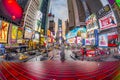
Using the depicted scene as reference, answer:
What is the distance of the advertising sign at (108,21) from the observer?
0.90 m

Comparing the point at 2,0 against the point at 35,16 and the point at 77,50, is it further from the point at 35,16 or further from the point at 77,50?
the point at 77,50

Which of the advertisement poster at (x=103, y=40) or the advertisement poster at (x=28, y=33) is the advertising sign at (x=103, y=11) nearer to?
the advertisement poster at (x=103, y=40)

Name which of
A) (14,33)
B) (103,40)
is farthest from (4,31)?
(103,40)

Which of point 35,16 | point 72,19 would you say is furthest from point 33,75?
point 72,19

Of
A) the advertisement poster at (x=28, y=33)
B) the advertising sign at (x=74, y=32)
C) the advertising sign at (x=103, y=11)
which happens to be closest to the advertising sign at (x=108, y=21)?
the advertising sign at (x=103, y=11)

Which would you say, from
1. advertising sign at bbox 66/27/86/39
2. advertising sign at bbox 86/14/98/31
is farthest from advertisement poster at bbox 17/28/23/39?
advertising sign at bbox 86/14/98/31

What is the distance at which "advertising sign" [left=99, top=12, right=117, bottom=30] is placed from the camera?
35.3 inches

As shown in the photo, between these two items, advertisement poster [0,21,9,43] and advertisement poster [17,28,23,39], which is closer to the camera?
advertisement poster [0,21,9,43]

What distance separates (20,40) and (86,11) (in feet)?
2.17

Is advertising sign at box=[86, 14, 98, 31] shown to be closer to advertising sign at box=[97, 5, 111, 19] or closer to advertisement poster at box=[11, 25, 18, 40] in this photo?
advertising sign at box=[97, 5, 111, 19]

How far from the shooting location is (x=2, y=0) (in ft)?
3.06

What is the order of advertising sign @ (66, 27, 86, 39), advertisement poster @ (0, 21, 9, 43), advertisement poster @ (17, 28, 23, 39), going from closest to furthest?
1. advertisement poster @ (0, 21, 9, 43)
2. advertisement poster @ (17, 28, 23, 39)
3. advertising sign @ (66, 27, 86, 39)

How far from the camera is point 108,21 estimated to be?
0.94 m

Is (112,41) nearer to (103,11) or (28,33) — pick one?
(103,11)
